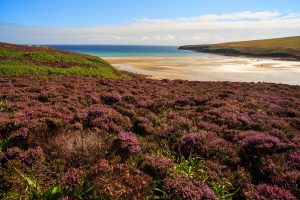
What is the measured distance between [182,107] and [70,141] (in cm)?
666

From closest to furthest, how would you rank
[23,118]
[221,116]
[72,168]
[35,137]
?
[72,168], [35,137], [23,118], [221,116]

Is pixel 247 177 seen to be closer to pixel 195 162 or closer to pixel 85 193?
pixel 195 162

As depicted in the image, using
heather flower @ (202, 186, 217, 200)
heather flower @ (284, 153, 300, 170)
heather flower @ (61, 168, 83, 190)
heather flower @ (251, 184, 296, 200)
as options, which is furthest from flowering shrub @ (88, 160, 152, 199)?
heather flower @ (284, 153, 300, 170)

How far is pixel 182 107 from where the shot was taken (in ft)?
40.3

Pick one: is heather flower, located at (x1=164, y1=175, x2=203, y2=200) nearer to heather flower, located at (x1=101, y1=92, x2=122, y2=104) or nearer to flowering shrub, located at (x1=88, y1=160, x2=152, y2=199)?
flowering shrub, located at (x1=88, y1=160, x2=152, y2=199)

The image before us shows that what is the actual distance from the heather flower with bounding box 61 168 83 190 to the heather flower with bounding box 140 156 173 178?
53.9 inches

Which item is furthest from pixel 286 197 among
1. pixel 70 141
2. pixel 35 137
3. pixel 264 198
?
pixel 35 137

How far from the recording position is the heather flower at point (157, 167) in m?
5.83

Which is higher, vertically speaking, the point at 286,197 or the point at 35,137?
the point at 35,137

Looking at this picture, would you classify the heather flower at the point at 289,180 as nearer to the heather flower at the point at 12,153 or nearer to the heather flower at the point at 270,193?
the heather flower at the point at 270,193

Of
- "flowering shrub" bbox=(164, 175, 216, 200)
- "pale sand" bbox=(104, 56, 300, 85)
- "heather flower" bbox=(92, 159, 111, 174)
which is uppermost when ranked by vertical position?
"heather flower" bbox=(92, 159, 111, 174)

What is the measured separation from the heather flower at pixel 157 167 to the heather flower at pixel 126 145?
0.71m

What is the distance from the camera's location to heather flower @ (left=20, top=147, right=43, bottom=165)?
20.2 ft

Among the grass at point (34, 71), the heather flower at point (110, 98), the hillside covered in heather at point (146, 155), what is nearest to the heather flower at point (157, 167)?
the hillside covered in heather at point (146, 155)
